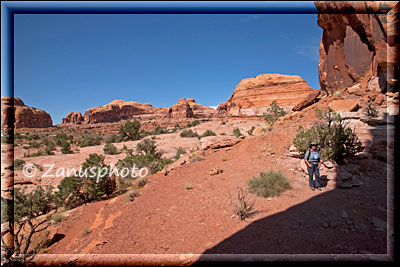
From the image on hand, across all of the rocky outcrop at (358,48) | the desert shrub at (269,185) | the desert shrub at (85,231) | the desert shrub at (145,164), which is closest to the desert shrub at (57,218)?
the desert shrub at (85,231)

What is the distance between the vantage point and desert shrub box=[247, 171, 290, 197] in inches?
183

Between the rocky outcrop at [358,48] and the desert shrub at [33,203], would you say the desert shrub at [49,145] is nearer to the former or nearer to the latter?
the desert shrub at [33,203]

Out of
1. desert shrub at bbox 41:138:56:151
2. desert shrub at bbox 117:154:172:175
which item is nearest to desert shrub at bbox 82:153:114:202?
desert shrub at bbox 117:154:172:175

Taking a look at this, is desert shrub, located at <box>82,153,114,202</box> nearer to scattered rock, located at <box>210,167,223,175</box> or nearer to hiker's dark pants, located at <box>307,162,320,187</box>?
scattered rock, located at <box>210,167,223,175</box>

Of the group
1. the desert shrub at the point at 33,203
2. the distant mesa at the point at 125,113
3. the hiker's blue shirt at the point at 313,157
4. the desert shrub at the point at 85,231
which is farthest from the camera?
the distant mesa at the point at 125,113

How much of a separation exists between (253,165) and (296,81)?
138 ft

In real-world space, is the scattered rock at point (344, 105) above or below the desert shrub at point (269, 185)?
above

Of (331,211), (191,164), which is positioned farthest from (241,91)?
(331,211)

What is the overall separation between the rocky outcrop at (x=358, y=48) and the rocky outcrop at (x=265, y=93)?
2850 cm

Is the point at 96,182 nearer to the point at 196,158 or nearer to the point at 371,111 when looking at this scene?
the point at 196,158

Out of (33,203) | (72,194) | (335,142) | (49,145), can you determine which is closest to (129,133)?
(49,145)

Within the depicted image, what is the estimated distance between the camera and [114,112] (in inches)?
3275

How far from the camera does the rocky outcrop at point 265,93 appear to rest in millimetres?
40888

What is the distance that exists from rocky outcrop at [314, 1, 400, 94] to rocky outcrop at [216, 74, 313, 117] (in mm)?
28500
